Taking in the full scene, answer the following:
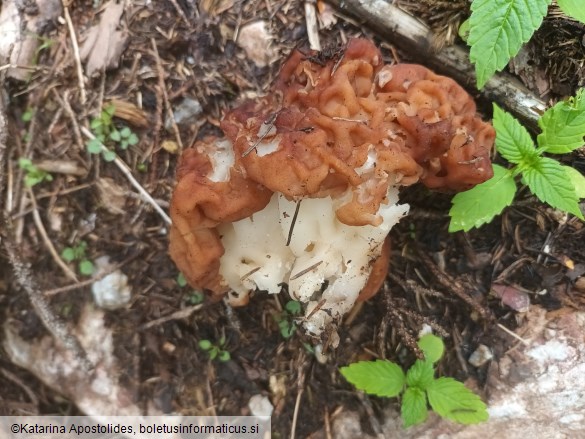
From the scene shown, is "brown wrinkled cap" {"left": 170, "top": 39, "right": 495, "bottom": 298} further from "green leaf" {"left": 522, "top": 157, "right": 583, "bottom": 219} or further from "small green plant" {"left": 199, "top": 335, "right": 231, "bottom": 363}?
"small green plant" {"left": 199, "top": 335, "right": 231, "bottom": 363}

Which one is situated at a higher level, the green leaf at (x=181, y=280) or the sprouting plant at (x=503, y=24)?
the sprouting plant at (x=503, y=24)

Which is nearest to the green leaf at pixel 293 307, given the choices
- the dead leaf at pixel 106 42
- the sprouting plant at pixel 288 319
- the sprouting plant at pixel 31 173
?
the sprouting plant at pixel 288 319

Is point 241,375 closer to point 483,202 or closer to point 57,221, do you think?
point 57,221

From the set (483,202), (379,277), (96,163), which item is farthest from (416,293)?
(96,163)

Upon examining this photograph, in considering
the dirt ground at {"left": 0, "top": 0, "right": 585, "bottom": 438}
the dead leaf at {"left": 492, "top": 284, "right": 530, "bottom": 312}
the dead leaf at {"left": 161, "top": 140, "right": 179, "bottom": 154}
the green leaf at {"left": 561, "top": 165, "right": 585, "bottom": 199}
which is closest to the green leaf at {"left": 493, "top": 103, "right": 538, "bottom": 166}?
the green leaf at {"left": 561, "top": 165, "right": 585, "bottom": 199}

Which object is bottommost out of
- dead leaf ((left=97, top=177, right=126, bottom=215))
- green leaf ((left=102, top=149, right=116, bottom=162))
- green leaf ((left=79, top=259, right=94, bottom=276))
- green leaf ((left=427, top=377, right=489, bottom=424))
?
green leaf ((left=427, top=377, right=489, bottom=424))

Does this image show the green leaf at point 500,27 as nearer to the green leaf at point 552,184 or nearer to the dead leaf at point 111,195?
the green leaf at point 552,184

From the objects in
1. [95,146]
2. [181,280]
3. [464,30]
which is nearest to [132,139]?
[95,146]
